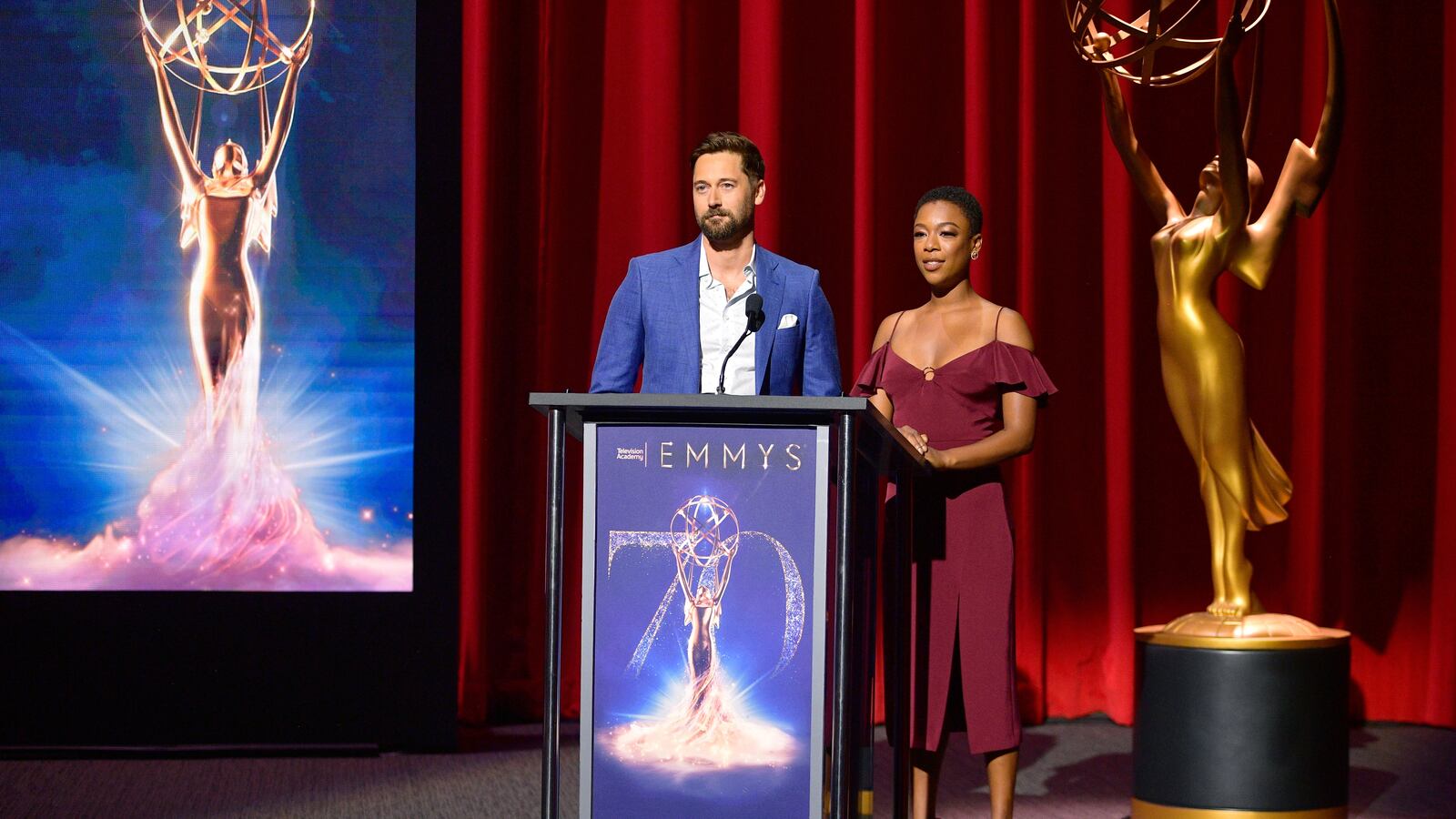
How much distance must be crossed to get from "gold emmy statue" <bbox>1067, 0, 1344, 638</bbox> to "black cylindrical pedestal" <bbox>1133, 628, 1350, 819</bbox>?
0.23ft

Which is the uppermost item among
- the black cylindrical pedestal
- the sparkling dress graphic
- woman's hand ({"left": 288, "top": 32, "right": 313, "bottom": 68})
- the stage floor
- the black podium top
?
woman's hand ({"left": 288, "top": 32, "right": 313, "bottom": 68})

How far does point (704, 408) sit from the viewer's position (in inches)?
78.2

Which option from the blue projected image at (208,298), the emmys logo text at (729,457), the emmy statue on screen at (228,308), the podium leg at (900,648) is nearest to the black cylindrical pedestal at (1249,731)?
the podium leg at (900,648)

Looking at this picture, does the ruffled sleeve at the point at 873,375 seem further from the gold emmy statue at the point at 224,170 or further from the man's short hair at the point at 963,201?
the gold emmy statue at the point at 224,170

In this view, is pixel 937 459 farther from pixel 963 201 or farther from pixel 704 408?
pixel 704 408

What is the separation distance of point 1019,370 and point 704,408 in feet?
3.34

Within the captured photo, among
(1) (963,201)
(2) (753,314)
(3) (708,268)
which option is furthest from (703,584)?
(1) (963,201)

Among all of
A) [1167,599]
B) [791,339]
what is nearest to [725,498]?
[791,339]

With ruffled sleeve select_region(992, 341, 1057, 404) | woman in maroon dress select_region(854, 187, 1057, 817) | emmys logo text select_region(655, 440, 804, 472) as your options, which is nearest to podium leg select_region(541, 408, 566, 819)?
emmys logo text select_region(655, 440, 804, 472)

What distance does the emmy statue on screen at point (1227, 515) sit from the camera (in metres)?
3.05

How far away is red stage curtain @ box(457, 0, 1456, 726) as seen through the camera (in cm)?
459

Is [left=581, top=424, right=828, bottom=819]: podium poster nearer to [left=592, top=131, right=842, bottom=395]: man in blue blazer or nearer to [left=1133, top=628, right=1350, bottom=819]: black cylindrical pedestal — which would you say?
[left=592, top=131, right=842, bottom=395]: man in blue blazer

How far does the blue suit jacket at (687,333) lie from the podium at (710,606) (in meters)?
0.43

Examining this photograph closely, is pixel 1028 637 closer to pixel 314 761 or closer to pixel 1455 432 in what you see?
pixel 1455 432
